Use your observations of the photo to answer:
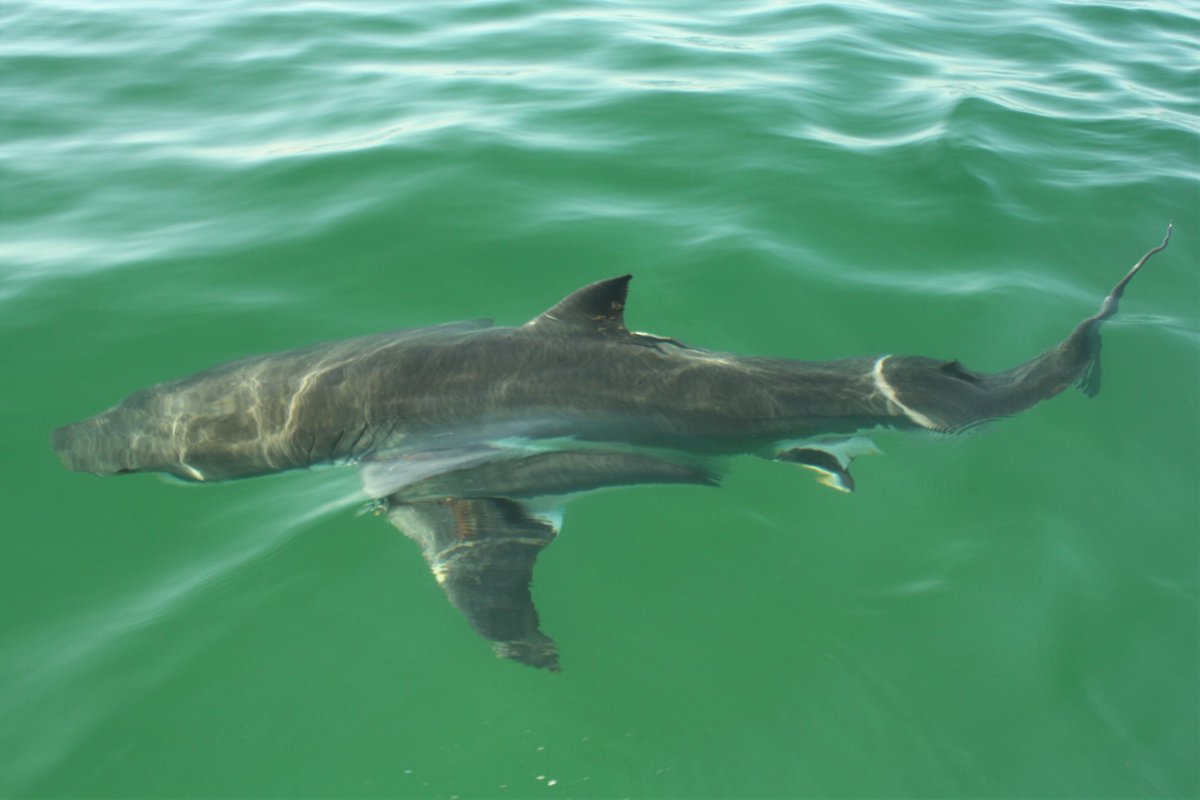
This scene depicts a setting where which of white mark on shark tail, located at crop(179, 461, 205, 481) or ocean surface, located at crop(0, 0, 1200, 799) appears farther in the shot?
white mark on shark tail, located at crop(179, 461, 205, 481)

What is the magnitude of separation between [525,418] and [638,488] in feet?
2.54

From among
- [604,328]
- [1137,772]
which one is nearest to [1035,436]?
[1137,772]

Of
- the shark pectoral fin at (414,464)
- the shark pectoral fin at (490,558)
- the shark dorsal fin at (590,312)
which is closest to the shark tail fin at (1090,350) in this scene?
the shark dorsal fin at (590,312)

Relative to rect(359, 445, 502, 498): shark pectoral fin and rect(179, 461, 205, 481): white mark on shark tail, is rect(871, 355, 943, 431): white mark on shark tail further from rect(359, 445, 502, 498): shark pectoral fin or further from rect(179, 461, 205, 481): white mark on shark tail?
rect(179, 461, 205, 481): white mark on shark tail

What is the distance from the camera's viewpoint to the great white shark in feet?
18.1

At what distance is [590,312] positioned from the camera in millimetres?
5578

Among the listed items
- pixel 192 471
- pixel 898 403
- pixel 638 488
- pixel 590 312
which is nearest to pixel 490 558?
pixel 638 488

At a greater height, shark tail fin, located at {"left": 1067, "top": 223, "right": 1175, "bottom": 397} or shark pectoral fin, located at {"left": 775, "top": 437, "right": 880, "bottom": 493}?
shark tail fin, located at {"left": 1067, "top": 223, "right": 1175, "bottom": 397}

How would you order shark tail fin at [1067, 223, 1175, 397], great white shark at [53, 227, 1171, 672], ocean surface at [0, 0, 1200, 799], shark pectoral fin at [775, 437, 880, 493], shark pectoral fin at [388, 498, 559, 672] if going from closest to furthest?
ocean surface at [0, 0, 1200, 799] → shark pectoral fin at [388, 498, 559, 672] → great white shark at [53, 227, 1171, 672] → shark pectoral fin at [775, 437, 880, 493] → shark tail fin at [1067, 223, 1175, 397]

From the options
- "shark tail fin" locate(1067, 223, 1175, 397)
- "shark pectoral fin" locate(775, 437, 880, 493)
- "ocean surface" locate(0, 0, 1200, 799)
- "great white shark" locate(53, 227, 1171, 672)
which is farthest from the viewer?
"shark tail fin" locate(1067, 223, 1175, 397)

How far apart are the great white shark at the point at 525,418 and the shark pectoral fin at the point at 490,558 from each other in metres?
0.02

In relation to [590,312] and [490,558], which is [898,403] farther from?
[490,558]

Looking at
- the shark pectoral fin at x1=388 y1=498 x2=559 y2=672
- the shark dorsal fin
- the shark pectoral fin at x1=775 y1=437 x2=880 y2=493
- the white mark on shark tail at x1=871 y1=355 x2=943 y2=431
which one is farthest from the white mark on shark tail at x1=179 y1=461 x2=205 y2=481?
the white mark on shark tail at x1=871 y1=355 x2=943 y2=431

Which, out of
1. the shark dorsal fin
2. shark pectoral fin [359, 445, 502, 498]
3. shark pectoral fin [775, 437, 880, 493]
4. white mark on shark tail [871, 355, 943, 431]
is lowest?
shark pectoral fin [775, 437, 880, 493]
